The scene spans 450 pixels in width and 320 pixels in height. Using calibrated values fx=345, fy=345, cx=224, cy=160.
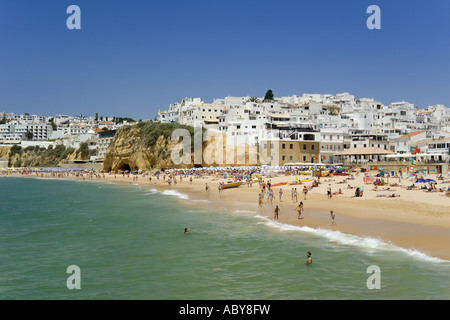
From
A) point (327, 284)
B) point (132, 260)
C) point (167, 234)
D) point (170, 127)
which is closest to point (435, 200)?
point (327, 284)

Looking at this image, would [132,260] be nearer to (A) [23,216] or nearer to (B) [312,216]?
(B) [312,216]

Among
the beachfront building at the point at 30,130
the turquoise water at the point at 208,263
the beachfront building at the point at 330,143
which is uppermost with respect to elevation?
the beachfront building at the point at 30,130

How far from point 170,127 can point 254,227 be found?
53.0m

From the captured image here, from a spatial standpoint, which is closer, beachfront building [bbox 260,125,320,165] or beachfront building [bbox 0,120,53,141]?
beachfront building [bbox 260,125,320,165]

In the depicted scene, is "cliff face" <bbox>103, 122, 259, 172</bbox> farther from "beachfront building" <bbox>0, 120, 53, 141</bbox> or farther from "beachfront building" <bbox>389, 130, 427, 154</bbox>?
"beachfront building" <bbox>0, 120, 53, 141</bbox>

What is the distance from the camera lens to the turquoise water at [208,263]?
10.1 m

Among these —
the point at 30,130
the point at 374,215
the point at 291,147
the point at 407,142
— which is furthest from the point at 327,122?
the point at 30,130

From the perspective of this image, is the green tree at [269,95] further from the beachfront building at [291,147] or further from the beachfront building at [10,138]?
the beachfront building at [10,138]

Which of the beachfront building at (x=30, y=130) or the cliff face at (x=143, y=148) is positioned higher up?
the beachfront building at (x=30, y=130)

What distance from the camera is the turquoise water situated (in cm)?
1007

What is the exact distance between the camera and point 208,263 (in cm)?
1266

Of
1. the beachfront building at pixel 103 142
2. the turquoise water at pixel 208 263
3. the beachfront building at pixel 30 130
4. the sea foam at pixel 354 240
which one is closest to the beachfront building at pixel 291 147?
the turquoise water at pixel 208 263

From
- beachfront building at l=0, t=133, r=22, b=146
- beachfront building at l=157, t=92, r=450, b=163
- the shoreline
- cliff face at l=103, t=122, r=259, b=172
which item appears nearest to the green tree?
beachfront building at l=157, t=92, r=450, b=163

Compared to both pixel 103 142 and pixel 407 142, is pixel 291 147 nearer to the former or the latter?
pixel 407 142
